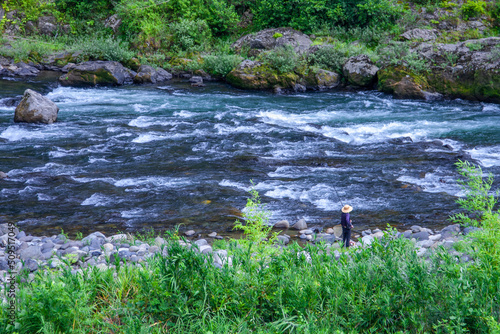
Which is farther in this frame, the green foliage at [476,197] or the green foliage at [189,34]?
the green foliage at [189,34]

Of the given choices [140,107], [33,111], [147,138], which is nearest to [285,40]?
[140,107]

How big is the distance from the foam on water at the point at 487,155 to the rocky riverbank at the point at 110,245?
503 centimetres

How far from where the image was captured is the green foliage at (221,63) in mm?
24655

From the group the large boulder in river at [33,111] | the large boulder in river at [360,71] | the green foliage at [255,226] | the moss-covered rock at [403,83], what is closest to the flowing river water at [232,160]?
the large boulder in river at [33,111]

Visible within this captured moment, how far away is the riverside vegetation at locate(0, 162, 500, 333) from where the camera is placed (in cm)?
382

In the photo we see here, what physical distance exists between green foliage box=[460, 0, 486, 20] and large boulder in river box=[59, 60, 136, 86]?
21768mm

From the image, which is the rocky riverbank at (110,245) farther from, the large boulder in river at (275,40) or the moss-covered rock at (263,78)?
the large boulder in river at (275,40)

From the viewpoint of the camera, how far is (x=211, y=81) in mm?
25156

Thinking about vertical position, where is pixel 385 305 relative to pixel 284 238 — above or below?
above

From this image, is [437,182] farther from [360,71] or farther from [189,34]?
[189,34]

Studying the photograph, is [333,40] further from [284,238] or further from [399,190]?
[284,238]

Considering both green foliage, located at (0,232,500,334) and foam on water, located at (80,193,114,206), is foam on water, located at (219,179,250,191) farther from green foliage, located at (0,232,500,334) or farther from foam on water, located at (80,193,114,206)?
green foliage, located at (0,232,500,334)

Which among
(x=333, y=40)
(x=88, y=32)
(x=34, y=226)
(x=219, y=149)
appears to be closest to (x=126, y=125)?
(x=219, y=149)

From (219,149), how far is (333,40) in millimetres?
15696
